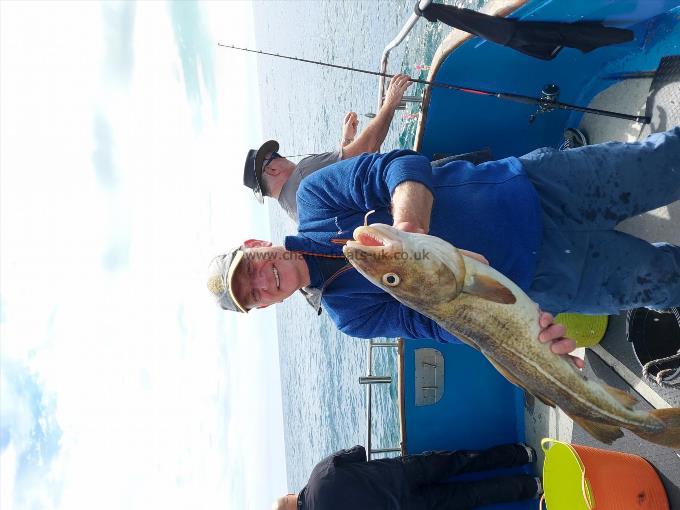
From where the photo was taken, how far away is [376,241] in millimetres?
2197

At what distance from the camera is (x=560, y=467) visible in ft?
14.0

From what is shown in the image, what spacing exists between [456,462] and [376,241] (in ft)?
12.6

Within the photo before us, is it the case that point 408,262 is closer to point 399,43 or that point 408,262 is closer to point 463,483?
point 399,43

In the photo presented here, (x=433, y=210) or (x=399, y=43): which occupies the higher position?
(x=399, y=43)

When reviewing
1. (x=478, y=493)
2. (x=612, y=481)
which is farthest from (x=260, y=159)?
(x=612, y=481)

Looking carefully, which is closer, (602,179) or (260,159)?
(602,179)

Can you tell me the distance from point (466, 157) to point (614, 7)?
5.11 ft

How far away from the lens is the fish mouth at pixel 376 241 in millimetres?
2143

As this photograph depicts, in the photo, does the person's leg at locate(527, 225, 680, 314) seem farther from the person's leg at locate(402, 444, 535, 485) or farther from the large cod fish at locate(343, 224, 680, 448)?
the person's leg at locate(402, 444, 535, 485)

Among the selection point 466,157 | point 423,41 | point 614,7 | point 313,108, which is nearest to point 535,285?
point 466,157

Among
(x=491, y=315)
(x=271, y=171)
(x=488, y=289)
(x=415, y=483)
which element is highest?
(x=271, y=171)

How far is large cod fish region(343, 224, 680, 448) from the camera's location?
219 cm

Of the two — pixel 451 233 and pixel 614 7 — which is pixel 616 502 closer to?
pixel 451 233

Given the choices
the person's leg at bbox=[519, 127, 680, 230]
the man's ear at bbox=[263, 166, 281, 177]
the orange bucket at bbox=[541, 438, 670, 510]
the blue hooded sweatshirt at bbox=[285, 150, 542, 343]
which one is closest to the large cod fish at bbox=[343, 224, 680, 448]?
the blue hooded sweatshirt at bbox=[285, 150, 542, 343]
